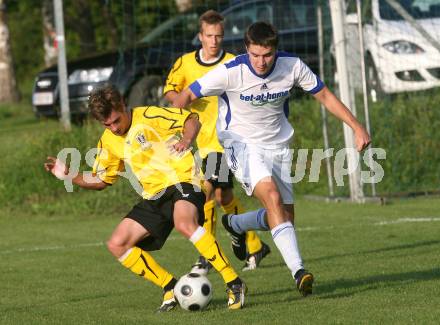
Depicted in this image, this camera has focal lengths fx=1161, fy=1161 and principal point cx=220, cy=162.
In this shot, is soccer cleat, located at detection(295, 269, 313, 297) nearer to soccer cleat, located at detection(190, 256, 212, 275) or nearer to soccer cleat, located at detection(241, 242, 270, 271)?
soccer cleat, located at detection(190, 256, 212, 275)

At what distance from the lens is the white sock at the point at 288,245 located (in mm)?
7492

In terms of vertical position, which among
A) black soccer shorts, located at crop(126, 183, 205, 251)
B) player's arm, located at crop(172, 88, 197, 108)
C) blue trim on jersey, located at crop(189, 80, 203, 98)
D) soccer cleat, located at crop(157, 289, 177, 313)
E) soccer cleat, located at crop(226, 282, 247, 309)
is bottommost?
soccer cleat, located at crop(157, 289, 177, 313)

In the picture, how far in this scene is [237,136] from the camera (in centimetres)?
835

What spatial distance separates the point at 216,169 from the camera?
32.6 feet

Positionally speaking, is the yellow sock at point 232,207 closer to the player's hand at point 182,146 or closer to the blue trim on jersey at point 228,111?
the blue trim on jersey at point 228,111

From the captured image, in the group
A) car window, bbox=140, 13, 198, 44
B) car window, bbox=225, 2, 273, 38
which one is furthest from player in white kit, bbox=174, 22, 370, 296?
car window, bbox=140, 13, 198, 44

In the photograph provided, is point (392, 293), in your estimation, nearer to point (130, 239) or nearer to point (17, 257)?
point (130, 239)

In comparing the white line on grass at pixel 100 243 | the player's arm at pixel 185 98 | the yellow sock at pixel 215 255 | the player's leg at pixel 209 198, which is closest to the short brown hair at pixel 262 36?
the player's arm at pixel 185 98

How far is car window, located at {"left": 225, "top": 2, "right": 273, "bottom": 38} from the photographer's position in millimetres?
17016

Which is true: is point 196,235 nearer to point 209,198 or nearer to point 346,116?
point 346,116

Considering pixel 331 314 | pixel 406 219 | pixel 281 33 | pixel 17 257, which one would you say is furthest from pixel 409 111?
pixel 331 314

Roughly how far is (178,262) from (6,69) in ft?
46.6

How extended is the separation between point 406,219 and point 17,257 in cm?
414

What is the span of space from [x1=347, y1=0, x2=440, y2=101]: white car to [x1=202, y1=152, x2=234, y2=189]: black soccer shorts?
5227mm
